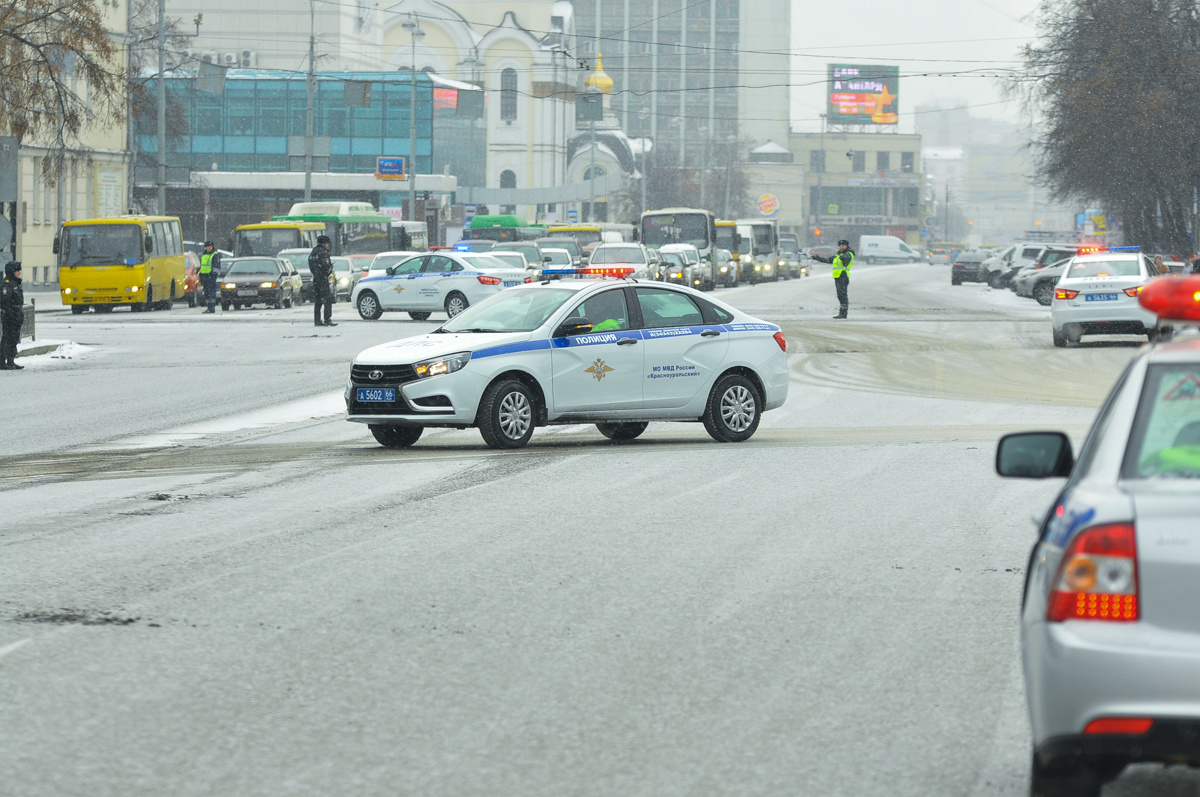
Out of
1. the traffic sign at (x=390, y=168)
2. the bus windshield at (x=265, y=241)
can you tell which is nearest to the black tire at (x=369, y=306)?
the bus windshield at (x=265, y=241)

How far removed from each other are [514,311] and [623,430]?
162 centimetres

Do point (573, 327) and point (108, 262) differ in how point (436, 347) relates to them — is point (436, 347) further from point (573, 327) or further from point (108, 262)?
point (108, 262)

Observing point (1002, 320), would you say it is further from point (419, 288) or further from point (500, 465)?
point (500, 465)

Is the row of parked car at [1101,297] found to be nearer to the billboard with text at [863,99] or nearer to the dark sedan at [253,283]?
the dark sedan at [253,283]

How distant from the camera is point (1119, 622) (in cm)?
410

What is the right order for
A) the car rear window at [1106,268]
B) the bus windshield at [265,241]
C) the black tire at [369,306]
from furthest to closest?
the bus windshield at [265,241] < the black tire at [369,306] < the car rear window at [1106,268]

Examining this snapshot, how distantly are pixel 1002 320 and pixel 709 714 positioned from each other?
34336mm

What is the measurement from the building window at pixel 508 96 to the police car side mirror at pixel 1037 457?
400ft

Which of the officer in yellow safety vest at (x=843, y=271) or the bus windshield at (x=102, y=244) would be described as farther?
the bus windshield at (x=102, y=244)

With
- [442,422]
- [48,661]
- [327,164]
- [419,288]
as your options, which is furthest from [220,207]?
[48,661]

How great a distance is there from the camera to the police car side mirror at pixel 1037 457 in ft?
16.6

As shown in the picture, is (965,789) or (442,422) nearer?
(965,789)

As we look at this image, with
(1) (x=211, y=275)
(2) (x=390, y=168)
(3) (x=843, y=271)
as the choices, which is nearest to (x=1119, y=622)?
(3) (x=843, y=271)

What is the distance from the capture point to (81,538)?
947 cm
